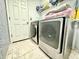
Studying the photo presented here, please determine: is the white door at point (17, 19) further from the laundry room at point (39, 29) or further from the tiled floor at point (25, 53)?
the tiled floor at point (25, 53)

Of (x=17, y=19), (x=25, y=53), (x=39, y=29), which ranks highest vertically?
(x=17, y=19)

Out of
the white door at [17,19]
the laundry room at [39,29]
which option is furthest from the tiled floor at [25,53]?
the white door at [17,19]

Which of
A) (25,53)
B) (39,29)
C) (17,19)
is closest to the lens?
(25,53)

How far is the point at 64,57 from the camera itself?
0.81 meters

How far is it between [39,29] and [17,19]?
1183mm

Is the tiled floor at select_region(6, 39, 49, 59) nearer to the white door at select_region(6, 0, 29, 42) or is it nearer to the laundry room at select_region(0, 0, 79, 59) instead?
the laundry room at select_region(0, 0, 79, 59)

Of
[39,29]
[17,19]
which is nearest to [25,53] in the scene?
[39,29]

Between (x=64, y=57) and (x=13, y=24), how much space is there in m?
1.99

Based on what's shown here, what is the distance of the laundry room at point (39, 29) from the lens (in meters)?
0.99

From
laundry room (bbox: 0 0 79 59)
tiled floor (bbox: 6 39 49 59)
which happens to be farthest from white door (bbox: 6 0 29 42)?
tiled floor (bbox: 6 39 49 59)

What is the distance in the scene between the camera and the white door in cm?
217

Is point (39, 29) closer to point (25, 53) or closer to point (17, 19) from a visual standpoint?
point (25, 53)

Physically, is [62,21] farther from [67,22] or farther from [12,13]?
[12,13]

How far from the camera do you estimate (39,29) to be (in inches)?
63.5
